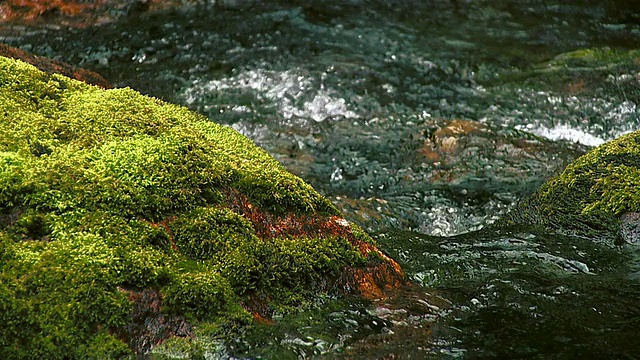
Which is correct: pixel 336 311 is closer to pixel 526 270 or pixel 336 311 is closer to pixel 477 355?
pixel 477 355

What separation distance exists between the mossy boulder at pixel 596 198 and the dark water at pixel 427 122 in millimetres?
147

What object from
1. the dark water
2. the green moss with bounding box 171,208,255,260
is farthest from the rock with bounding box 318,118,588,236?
the green moss with bounding box 171,208,255,260

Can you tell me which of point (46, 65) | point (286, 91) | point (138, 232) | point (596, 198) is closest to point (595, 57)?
point (286, 91)

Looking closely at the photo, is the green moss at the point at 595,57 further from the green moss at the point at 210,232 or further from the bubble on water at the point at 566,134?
the green moss at the point at 210,232

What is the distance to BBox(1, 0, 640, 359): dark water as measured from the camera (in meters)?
3.00

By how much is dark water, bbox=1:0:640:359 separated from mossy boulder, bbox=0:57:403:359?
22 cm

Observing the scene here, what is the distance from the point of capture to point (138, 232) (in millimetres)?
2820

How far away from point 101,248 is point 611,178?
3336mm

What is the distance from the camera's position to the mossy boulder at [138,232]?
2482 millimetres

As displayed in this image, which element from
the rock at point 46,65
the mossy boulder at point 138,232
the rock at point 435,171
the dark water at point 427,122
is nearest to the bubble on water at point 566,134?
the dark water at point 427,122

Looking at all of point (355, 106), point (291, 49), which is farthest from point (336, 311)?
point (291, 49)

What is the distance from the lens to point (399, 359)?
270 cm

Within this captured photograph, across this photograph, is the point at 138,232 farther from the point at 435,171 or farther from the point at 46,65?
the point at 435,171

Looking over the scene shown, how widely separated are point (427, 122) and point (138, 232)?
16.2 ft
